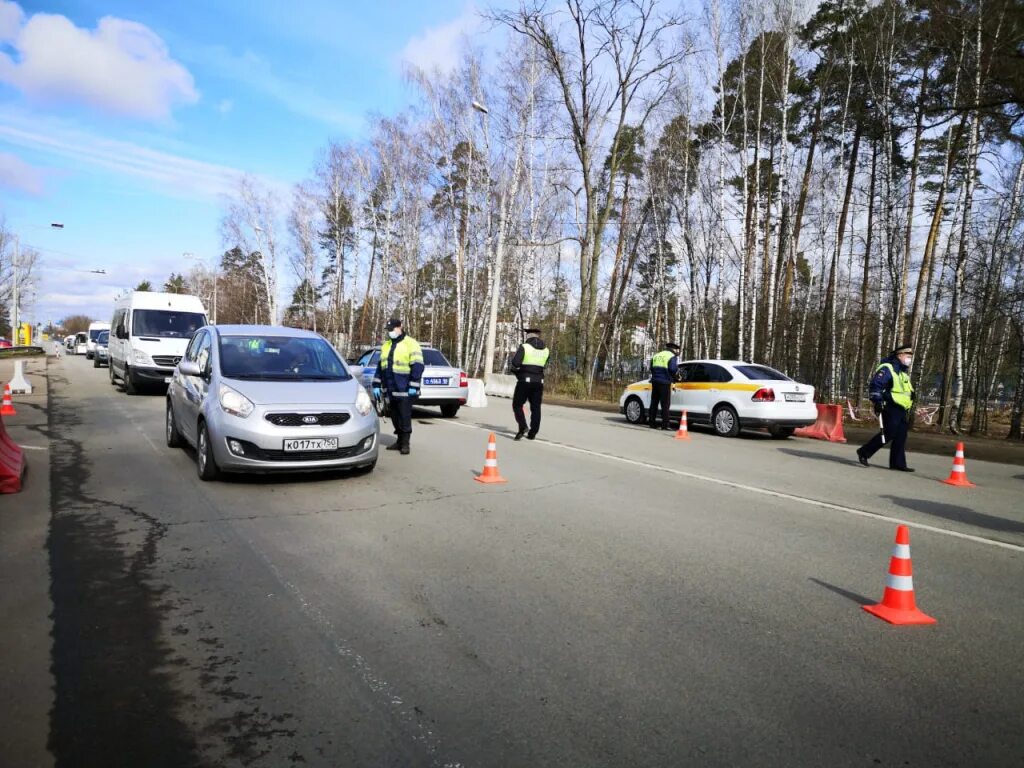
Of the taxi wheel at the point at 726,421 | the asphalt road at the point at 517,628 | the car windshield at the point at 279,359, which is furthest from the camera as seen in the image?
the taxi wheel at the point at 726,421

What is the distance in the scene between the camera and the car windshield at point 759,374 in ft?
45.4

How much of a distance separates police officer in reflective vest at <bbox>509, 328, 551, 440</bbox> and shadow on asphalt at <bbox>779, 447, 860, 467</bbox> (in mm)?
4392

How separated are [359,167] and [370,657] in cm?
4208

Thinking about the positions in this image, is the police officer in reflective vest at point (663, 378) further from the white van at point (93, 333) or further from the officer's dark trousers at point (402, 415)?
the white van at point (93, 333)

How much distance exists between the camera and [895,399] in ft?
32.8

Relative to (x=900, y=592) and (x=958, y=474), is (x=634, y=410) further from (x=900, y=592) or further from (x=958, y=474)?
(x=900, y=592)

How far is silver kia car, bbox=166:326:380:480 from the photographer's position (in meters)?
6.96

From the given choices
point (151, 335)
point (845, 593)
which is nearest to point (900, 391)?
point (845, 593)

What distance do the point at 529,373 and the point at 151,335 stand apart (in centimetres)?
1197

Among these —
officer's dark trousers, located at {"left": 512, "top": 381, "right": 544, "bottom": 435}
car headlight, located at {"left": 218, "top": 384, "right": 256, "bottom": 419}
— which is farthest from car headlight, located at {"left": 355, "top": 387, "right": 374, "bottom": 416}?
officer's dark trousers, located at {"left": 512, "top": 381, "right": 544, "bottom": 435}

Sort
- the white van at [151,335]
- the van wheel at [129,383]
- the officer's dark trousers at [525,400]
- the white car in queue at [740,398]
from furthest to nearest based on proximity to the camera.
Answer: the van wheel at [129,383]
the white van at [151,335]
the white car in queue at [740,398]
the officer's dark trousers at [525,400]

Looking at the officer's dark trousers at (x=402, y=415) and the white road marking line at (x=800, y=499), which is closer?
the white road marking line at (x=800, y=499)

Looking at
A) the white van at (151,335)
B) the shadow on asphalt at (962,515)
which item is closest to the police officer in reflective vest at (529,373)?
the shadow on asphalt at (962,515)

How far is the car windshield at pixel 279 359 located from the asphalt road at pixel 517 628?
123 centimetres
